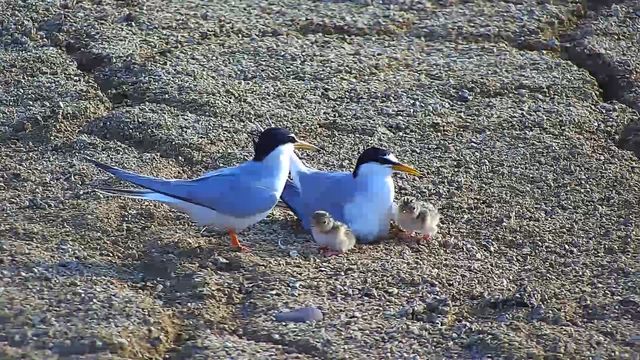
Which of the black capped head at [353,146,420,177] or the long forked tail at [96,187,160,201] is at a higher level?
the long forked tail at [96,187,160,201]

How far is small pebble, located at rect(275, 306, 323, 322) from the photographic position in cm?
452

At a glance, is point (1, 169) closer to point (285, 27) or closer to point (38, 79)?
point (38, 79)

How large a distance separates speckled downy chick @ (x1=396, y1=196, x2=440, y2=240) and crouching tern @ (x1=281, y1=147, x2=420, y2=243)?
0.33ft

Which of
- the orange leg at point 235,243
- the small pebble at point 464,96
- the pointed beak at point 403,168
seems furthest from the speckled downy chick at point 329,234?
the small pebble at point 464,96

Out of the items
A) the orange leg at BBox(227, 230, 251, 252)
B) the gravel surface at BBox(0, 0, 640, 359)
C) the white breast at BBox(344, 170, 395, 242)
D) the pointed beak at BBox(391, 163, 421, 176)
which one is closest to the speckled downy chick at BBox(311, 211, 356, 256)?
the gravel surface at BBox(0, 0, 640, 359)

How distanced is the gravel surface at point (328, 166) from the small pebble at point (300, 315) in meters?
0.05

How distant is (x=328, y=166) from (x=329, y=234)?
95 centimetres

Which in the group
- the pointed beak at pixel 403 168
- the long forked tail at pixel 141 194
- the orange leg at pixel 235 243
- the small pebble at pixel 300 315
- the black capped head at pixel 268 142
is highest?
the black capped head at pixel 268 142

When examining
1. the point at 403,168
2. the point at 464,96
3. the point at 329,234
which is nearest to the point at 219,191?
the point at 329,234

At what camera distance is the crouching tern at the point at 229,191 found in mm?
5016

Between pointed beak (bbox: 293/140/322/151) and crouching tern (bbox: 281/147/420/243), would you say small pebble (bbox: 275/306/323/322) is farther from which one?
pointed beak (bbox: 293/140/322/151)

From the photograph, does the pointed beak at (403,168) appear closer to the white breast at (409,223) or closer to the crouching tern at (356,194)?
the crouching tern at (356,194)

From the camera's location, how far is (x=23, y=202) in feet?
17.4

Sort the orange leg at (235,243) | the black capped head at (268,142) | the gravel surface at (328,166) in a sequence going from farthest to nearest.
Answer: the black capped head at (268,142), the orange leg at (235,243), the gravel surface at (328,166)
